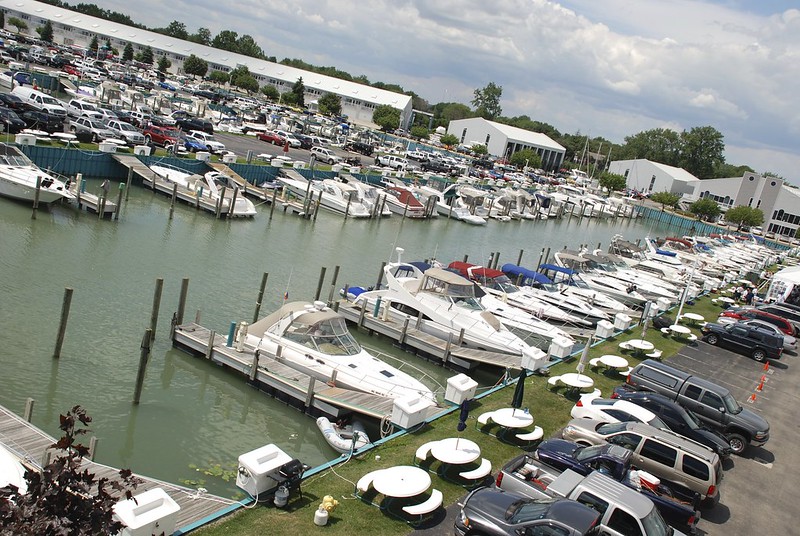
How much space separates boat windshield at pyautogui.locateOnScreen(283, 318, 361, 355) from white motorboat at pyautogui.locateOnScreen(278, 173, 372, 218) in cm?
3172

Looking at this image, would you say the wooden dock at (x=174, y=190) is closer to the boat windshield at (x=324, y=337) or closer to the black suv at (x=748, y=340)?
the boat windshield at (x=324, y=337)

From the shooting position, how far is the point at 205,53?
146375 millimetres

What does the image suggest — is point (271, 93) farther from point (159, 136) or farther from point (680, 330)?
point (680, 330)

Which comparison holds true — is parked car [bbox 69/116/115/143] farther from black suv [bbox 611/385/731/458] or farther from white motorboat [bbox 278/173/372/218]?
black suv [bbox 611/385/731/458]

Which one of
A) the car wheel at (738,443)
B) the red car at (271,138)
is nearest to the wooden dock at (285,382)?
the car wheel at (738,443)

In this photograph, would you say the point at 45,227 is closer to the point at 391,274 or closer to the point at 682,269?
the point at 391,274

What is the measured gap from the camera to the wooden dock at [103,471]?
1187 cm

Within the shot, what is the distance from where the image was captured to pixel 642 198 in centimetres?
11988

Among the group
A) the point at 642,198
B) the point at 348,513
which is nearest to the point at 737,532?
the point at 348,513

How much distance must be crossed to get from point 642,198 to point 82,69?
93995mm

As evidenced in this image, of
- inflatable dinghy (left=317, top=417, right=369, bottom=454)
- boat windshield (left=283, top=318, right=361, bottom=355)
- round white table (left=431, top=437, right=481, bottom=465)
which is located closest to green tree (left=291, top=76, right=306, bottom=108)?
A: boat windshield (left=283, top=318, right=361, bottom=355)

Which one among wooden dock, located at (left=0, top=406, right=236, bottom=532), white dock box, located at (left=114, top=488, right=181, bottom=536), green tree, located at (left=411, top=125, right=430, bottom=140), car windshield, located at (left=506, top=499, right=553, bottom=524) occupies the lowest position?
wooden dock, located at (left=0, top=406, right=236, bottom=532)

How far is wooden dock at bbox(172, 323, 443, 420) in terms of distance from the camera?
1809 centimetres

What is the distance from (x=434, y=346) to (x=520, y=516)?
13.3m
